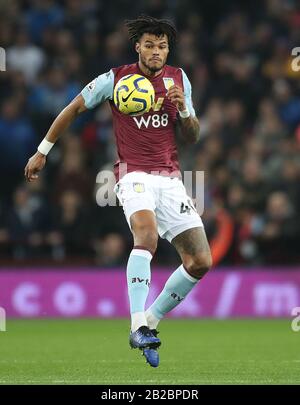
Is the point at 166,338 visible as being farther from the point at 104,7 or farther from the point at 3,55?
the point at 104,7

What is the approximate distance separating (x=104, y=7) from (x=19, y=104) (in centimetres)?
307

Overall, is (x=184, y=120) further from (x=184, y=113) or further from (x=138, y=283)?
(x=138, y=283)

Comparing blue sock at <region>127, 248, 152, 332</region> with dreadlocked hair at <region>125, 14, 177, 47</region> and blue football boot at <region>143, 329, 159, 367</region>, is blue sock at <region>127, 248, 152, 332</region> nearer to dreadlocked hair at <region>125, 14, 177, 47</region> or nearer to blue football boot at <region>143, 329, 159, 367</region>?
blue football boot at <region>143, 329, 159, 367</region>

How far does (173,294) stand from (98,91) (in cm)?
166

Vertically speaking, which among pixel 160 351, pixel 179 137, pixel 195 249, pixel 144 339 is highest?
pixel 179 137

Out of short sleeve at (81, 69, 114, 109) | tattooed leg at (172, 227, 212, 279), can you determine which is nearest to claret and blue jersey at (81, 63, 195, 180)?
short sleeve at (81, 69, 114, 109)

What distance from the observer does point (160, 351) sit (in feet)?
33.6

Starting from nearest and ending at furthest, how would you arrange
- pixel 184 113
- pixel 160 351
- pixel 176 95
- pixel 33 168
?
1. pixel 176 95
2. pixel 33 168
3. pixel 184 113
4. pixel 160 351

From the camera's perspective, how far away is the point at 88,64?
17.2 metres

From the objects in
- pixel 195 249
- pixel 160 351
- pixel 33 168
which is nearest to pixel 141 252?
pixel 195 249

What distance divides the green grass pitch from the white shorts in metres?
1.06

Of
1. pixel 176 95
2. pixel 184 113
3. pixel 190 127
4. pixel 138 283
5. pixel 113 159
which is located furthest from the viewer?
pixel 113 159

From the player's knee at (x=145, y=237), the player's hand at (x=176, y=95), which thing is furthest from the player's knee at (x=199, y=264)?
the player's hand at (x=176, y=95)
